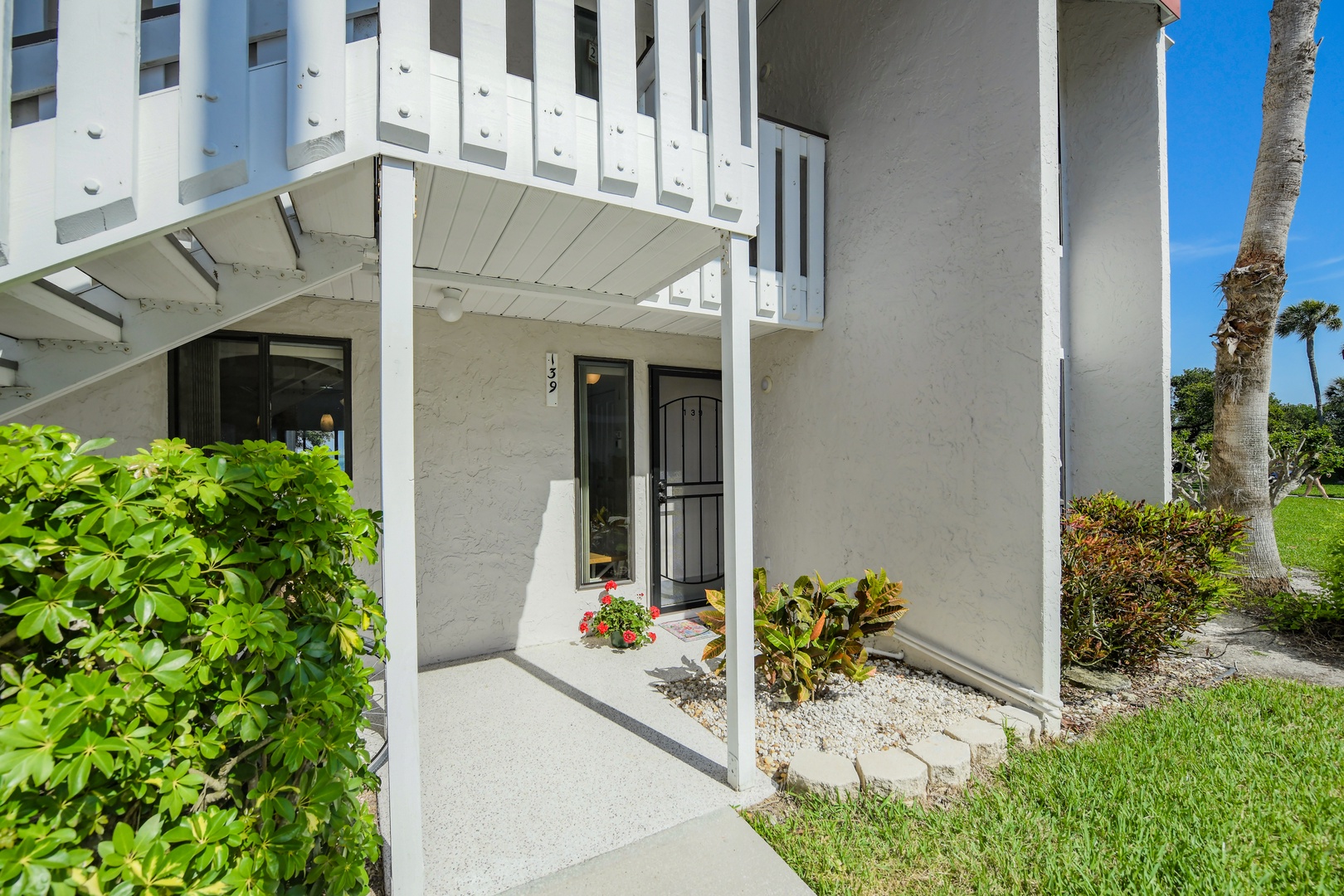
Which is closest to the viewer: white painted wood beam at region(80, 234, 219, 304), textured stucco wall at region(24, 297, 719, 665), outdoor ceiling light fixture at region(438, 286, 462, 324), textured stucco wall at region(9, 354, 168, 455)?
white painted wood beam at region(80, 234, 219, 304)

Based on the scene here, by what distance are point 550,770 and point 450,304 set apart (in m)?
2.88

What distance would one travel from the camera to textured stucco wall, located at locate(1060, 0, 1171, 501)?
473 centimetres

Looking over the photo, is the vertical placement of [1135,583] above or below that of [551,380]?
below

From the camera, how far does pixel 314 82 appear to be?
173 cm

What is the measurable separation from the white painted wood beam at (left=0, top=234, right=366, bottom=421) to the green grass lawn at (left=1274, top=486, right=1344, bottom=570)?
7641 mm

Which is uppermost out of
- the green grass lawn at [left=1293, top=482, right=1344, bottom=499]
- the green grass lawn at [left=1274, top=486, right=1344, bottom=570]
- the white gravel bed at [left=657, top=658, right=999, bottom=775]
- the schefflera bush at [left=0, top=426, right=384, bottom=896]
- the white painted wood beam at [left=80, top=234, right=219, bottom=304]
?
Answer: the white painted wood beam at [left=80, top=234, right=219, bottom=304]

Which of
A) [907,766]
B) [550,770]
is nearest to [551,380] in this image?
[550,770]

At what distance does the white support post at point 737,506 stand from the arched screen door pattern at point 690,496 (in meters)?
2.43

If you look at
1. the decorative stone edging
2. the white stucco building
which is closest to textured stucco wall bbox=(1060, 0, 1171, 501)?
the white stucco building

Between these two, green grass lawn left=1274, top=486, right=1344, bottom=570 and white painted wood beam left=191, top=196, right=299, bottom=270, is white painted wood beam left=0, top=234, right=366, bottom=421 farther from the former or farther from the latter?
green grass lawn left=1274, top=486, right=1344, bottom=570

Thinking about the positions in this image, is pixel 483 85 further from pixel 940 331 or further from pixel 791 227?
pixel 940 331

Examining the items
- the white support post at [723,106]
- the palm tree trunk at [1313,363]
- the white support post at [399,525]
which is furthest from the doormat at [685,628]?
the palm tree trunk at [1313,363]

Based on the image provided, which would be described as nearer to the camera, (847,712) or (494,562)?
(847,712)

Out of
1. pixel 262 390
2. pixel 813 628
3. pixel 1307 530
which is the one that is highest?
pixel 262 390
